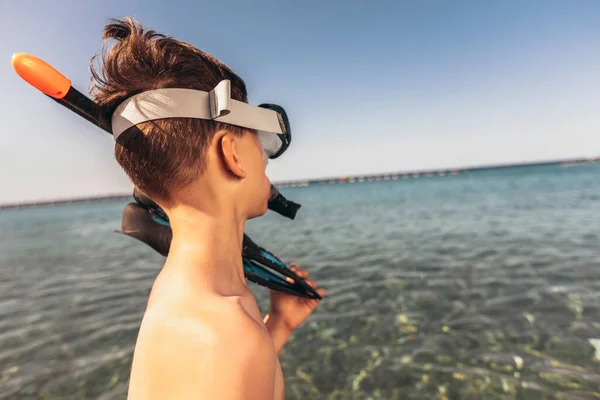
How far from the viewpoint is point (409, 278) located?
7.15 metres

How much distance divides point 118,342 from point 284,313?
436cm

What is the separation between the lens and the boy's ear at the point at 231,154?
1.38m

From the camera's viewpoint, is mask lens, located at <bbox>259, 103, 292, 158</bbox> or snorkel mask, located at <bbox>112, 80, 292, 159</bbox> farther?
mask lens, located at <bbox>259, 103, 292, 158</bbox>

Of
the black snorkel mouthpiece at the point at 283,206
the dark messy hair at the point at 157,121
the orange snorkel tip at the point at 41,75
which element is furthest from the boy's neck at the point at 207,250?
the black snorkel mouthpiece at the point at 283,206

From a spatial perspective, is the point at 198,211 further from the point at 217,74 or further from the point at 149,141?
the point at 217,74

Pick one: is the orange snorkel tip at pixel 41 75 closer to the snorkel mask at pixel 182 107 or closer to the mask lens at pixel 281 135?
the snorkel mask at pixel 182 107

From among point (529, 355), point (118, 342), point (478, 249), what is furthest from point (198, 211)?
point (478, 249)

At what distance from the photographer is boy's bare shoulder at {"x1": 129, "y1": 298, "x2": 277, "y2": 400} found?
2.77ft

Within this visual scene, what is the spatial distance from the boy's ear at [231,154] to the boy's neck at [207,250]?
20 centimetres

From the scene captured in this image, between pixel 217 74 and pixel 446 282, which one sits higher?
pixel 217 74

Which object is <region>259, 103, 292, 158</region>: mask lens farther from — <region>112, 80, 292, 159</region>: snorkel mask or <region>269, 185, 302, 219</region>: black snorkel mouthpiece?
<region>269, 185, 302, 219</region>: black snorkel mouthpiece

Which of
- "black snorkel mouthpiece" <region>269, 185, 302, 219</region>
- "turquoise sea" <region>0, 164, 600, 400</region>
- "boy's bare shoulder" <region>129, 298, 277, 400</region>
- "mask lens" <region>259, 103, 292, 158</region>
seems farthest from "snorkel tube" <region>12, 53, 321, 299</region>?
"turquoise sea" <region>0, 164, 600, 400</region>

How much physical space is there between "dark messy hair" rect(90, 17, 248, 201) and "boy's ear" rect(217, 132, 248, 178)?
5 cm

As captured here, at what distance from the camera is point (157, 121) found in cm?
129
